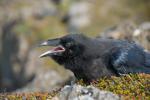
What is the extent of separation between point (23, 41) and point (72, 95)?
16.7 meters

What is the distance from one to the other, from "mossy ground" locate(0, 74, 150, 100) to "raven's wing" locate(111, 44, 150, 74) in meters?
0.82

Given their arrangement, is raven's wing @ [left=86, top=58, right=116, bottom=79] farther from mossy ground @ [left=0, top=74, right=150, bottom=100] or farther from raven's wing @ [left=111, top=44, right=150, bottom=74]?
mossy ground @ [left=0, top=74, right=150, bottom=100]

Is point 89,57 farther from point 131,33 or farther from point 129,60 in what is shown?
point 131,33

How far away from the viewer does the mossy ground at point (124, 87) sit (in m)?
10.1

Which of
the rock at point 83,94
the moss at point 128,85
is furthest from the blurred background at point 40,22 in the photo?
the rock at point 83,94

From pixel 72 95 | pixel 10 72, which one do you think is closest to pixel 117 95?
pixel 72 95

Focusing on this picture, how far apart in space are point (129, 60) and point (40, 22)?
620 inches

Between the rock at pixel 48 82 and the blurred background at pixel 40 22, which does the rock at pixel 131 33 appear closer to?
the rock at pixel 48 82

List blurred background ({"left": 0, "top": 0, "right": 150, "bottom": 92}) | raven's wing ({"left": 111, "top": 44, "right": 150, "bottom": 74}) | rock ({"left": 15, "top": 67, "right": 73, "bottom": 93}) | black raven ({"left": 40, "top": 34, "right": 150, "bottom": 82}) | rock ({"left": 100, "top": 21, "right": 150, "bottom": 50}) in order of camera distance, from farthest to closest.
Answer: blurred background ({"left": 0, "top": 0, "right": 150, "bottom": 92}), rock ({"left": 15, "top": 67, "right": 73, "bottom": 93}), rock ({"left": 100, "top": 21, "right": 150, "bottom": 50}), raven's wing ({"left": 111, "top": 44, "right": 150, "bottom": 74}), black raven ({"left": 40, "top": 34, "right": 150, "bottom": 82})

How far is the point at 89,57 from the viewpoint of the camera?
1190 cm

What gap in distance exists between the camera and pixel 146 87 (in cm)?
1032

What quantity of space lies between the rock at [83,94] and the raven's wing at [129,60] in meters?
2.08

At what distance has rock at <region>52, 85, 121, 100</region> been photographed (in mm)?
9609

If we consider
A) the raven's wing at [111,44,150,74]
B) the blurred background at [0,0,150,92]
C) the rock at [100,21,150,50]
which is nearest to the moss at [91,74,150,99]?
the raven's wing at [111,44,150,74]
